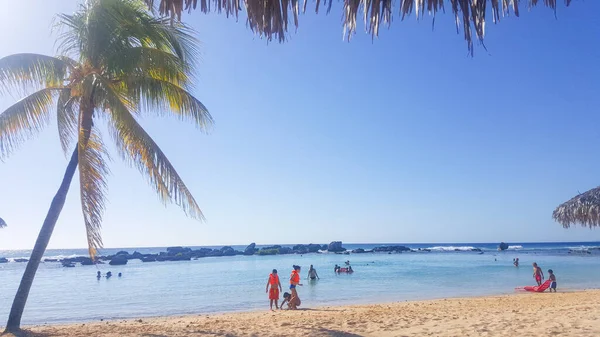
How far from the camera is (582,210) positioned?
40.9 ft

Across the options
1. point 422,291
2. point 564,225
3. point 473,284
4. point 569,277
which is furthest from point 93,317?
point 569,277

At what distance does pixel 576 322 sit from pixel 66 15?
36.6 ft

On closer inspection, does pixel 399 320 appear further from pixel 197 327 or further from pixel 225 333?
pixel 197 327

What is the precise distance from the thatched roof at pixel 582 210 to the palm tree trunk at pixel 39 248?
12.9 m

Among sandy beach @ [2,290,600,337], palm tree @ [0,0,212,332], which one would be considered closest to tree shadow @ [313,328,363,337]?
sandy beach @ [2,290,600,337]

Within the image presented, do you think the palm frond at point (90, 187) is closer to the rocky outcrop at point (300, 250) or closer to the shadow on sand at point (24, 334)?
the shadow on sand at point (24, 334)

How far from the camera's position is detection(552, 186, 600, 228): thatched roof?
12180 millimetres

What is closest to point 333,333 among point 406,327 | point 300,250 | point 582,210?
point 406,327

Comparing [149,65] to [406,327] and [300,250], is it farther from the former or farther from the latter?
[300,250]

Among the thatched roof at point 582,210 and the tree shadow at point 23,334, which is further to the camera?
the thatched roof at point 582,210

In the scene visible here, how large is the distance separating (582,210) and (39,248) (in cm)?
1339

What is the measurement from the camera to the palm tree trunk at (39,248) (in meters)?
8.02

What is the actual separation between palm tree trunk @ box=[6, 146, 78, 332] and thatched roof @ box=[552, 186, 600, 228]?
42.2ft

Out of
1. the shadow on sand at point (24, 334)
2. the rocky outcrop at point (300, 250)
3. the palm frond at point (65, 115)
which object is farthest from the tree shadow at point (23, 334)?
the rocky outcrop at point (300, 250)
